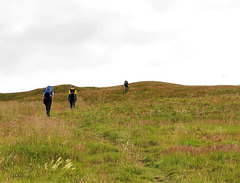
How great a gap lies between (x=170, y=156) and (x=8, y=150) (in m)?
4.62

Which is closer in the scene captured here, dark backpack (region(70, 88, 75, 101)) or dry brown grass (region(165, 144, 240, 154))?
dry brown grass (region(165, 144, 240, 154))

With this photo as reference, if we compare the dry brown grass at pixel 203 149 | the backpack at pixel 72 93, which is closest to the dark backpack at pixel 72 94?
the backpack at pixel 72 93

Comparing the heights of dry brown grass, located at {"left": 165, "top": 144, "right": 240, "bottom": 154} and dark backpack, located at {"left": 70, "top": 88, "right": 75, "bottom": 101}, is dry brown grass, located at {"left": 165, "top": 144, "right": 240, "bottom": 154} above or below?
below

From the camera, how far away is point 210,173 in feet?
13.7

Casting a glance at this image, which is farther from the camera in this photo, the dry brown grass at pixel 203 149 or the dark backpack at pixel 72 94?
the dark backpack at pixel 72 94

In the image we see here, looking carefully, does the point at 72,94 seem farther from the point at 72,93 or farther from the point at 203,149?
the point at 203,149

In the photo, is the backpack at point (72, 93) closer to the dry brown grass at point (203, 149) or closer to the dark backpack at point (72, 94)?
the dark backpack at point (72, 94)

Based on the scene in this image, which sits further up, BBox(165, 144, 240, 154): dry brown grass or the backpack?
the backpack

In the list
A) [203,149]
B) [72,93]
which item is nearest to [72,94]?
[72,93]

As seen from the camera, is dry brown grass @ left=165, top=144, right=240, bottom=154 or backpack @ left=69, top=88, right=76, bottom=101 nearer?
dry brown grass @ left=165, top=144, right=240, bottom=154

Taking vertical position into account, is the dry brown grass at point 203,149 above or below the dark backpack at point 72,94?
below

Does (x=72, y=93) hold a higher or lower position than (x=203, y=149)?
higher

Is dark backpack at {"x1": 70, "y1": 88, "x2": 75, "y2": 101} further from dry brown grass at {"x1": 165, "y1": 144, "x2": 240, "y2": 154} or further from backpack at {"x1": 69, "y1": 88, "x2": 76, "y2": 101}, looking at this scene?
dry brown grass at {"x1": 165, "y1": 144, "x2": 240, "y2": 154}

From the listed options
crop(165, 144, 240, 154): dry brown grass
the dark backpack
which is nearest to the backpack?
the dark backpack
